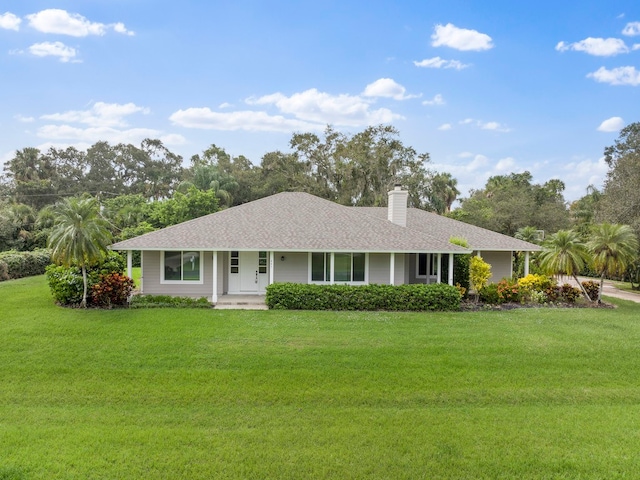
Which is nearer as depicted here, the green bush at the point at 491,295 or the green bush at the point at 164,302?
the green bush at the point at 164,302

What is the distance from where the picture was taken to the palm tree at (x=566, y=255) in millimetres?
15719

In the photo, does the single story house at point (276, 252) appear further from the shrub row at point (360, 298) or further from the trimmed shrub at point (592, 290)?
the trimmed shrub at point (592, 290)

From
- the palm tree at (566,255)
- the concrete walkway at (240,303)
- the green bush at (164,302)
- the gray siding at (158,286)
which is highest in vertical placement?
the palm tree at (566,255)

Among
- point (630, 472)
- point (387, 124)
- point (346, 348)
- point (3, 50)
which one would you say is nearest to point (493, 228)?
point (387, 124)

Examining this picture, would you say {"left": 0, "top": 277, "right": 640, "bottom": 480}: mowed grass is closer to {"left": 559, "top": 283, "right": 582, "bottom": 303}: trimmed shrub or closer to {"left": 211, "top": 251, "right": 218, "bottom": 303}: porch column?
{"left": 211, "top": 251, "right": 218, "bottom": 303}: porch column

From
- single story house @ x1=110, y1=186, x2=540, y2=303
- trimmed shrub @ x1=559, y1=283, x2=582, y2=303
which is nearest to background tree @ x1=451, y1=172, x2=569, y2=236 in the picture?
single story house @ x1=110, y1=186, x2=540, y2=303

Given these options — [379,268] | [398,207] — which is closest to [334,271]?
[379,268]

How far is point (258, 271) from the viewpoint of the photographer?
54.4 ft

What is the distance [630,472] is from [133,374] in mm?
8397

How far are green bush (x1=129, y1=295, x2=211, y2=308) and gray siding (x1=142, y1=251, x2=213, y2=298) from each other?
144 centimetres

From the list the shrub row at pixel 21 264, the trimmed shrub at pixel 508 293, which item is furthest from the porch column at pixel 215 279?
the shrub row at pixel 21 264

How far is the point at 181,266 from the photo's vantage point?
1595cm

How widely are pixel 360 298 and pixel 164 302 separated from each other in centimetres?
686

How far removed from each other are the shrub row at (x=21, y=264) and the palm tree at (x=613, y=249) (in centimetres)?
2682
